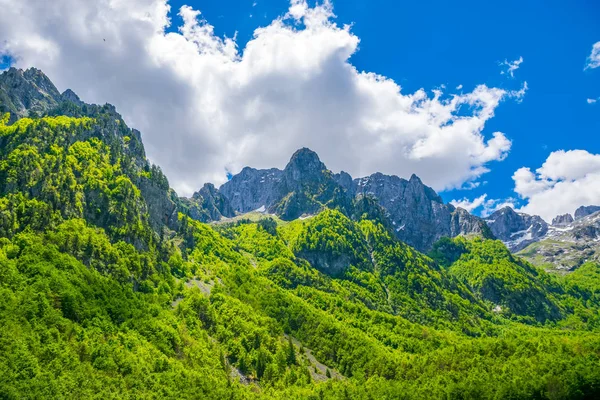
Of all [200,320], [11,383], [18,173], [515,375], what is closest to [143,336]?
[200,320]

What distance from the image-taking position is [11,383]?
95.0 m

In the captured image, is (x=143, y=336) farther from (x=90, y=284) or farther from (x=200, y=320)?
(x=200, y=320)

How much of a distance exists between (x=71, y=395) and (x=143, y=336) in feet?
173

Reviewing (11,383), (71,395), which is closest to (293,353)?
(71,395)

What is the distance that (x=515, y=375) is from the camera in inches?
5541

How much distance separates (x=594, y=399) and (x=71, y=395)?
148 metres

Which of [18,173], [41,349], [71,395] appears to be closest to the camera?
[71,395]

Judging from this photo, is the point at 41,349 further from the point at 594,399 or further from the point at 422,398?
the point at 594,399

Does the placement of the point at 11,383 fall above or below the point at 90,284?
below

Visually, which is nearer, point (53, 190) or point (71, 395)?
point (71, 395)

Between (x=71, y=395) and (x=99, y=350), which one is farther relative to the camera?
(x=99, y=350)

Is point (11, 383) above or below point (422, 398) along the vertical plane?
above

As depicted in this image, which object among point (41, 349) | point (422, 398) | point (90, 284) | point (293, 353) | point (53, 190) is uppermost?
point (53, 190)

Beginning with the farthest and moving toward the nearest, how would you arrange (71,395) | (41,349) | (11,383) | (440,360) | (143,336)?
(440,360), (143,336), (41,349), (71,395), (11,383)
